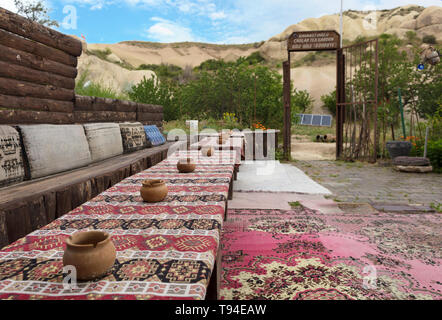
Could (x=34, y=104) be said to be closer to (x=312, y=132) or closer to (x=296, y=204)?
(x=296, y=204)

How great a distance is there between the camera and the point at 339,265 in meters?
2.17

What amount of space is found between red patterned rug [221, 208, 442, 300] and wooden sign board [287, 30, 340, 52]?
4837 mm

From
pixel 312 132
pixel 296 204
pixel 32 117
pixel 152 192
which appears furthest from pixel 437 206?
pixel 312 132

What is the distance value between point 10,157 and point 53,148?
52 cm

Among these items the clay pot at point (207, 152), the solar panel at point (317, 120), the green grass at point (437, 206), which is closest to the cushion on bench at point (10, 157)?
the clay pot at point (207, 152)

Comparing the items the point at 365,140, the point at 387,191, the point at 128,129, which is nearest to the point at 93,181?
the point at 128,129

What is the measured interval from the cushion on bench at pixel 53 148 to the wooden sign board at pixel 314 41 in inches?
209

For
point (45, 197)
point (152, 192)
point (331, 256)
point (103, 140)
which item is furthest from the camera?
point (103, 140)

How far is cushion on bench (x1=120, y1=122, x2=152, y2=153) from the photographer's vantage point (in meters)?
4.68

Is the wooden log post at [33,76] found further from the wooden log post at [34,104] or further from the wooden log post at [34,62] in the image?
the wooden log post at [34,104]

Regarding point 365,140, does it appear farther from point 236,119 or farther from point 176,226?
point 176,226

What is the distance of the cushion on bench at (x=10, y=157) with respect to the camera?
2.28 m

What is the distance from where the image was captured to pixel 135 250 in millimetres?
1072

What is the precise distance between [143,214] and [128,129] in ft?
11.9
